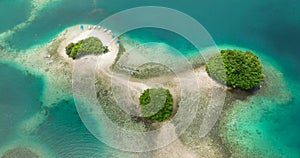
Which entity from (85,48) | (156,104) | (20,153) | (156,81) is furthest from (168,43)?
(20,153)

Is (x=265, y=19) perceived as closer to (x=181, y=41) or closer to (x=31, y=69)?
(x=181, y=41)

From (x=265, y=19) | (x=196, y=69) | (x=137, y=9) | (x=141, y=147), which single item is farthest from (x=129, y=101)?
(x=265, y=19)

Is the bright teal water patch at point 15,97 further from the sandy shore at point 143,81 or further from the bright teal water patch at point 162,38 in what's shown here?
the bright teal water patch at point 162,38

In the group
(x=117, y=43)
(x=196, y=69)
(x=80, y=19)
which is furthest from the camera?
(x=80, y=19)

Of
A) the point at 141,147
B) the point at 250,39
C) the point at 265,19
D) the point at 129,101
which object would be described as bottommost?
the point at 141,147

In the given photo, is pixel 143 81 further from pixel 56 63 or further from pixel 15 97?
pixel 15 97

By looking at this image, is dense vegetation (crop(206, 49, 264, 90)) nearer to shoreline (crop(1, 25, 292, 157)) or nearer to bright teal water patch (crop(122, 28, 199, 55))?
shoreline (crop(1, 25, 292, 157))
